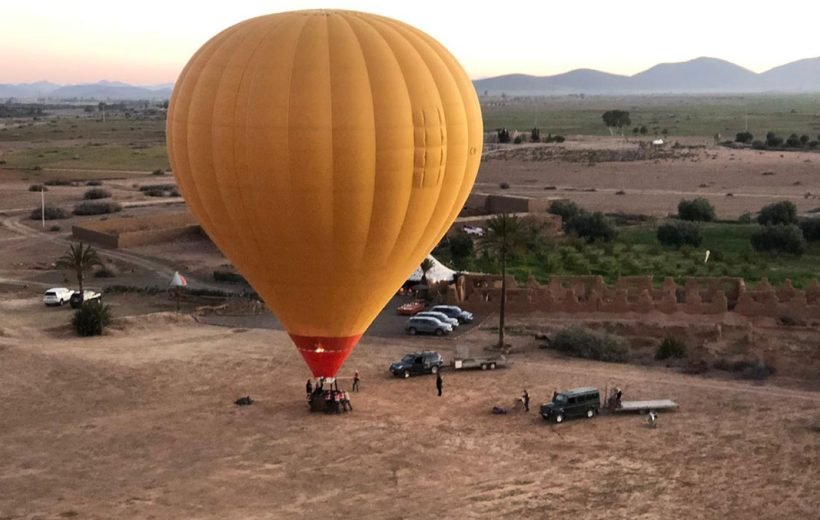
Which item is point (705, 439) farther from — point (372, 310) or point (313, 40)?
point (313, 40)

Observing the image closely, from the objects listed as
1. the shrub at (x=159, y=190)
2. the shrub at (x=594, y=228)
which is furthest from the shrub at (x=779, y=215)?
the shrub at (x=159, y=190)

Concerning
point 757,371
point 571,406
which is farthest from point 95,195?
point 757,371

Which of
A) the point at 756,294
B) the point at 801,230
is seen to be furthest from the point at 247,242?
the point at 801,230

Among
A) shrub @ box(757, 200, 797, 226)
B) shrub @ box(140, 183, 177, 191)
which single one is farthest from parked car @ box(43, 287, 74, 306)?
shrub @ box(140, 183, 177, 191)

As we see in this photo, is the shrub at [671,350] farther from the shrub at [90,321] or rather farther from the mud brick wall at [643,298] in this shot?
the shrub at [90,321]

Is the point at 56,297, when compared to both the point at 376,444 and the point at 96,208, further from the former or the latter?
the point at 96,208

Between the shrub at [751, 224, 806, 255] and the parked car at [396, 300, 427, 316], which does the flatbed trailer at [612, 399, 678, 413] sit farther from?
the shrub at [751, 224, 806, 255]
